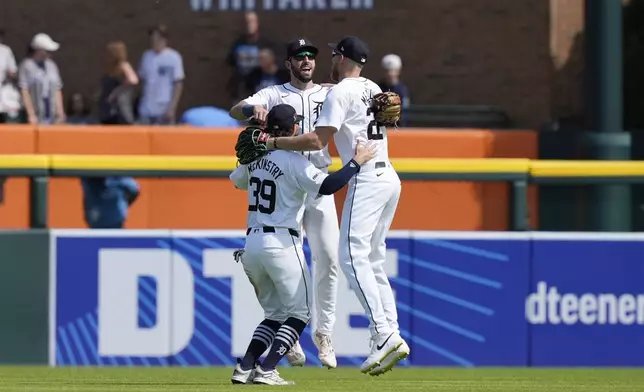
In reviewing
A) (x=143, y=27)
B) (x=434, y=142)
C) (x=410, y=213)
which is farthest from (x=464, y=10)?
(x=410, y=213)

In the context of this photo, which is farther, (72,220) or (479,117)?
(479,117)

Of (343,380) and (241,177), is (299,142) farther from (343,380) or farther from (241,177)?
(343,380)

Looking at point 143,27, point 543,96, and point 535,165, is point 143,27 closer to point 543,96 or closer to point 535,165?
point 543,96

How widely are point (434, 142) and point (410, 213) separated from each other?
1580 millimetres

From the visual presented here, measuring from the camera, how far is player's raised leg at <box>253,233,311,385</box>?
353 inches

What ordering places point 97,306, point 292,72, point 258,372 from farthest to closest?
1. point 97,306
2. point 292,72
3. point 258,372

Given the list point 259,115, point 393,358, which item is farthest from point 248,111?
point 393,358

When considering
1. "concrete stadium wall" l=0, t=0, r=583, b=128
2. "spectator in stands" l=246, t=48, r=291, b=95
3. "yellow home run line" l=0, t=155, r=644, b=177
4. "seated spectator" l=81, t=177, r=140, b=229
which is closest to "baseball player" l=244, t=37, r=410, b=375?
"yellow home run line" l=0, t=155, r=644, b=177

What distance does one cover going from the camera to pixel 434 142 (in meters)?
13.2

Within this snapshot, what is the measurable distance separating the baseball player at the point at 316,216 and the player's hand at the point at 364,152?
36 centimetres

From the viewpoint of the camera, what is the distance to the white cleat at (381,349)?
9.26m

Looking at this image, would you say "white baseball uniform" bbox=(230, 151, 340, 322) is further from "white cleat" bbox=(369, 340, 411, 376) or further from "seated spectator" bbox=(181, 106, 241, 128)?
"seated spectator" bbox=(181, 106, 241, 128)

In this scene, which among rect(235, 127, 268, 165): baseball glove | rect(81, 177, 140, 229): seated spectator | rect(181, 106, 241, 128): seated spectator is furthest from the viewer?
rect(181, 106, 241, 128): seated spectator

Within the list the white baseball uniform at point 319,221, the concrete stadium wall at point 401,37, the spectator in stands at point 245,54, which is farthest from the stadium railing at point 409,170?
the concrete stadium wall at point 401,37
